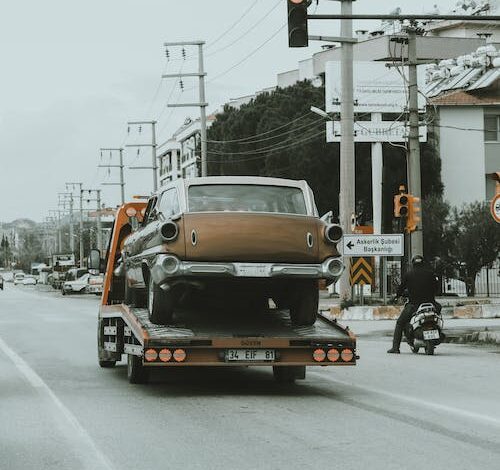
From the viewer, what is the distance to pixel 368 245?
3269 cm

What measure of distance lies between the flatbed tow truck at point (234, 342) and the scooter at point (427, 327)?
5.36 metres

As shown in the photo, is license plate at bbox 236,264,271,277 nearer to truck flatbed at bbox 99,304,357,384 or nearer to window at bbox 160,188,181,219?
truck flatbed at bbox 99,304,357,384

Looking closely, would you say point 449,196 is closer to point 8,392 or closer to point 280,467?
point 8,392

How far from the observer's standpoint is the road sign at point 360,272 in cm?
3319

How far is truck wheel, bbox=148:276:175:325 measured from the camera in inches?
543

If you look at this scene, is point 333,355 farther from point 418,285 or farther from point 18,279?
point 18,279

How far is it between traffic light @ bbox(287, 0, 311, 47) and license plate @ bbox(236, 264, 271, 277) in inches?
264

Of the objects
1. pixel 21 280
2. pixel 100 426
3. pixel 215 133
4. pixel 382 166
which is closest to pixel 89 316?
pixel 382 166

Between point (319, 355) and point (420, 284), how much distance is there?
712 cm

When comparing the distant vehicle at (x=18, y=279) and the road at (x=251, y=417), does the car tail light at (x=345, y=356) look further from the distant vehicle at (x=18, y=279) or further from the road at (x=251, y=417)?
the distant vehicle at (x=18, y=279)

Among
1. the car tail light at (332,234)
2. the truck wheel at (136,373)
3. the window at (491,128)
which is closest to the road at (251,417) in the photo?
the truck wheel at (136,373)

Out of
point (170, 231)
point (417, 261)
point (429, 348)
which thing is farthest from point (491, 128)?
point (170, 231)

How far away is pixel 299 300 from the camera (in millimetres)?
14375

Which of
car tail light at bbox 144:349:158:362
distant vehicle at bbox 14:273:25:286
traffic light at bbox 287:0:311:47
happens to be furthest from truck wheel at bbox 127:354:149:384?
distant vehicle at bbox 14:273:25:286
